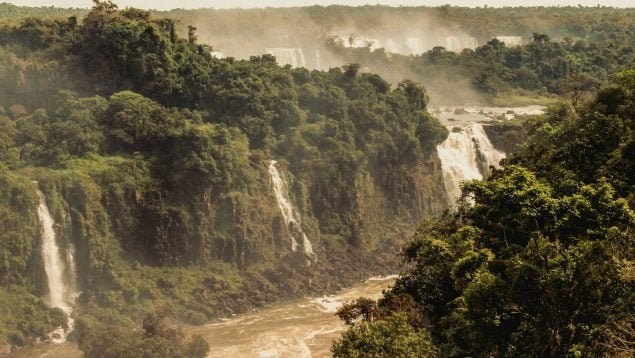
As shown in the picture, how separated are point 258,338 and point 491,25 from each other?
87.8m

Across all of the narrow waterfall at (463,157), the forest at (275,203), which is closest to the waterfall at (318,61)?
the forest at (275,203)

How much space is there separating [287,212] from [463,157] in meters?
18.3

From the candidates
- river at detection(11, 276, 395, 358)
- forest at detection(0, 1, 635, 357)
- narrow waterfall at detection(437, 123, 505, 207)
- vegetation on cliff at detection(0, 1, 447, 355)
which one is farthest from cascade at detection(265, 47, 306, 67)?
→ river at detection(11, 276, 395, 358)

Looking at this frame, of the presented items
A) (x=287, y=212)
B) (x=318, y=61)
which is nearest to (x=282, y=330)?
(x=287, y=212)

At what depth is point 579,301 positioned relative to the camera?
19578 mm

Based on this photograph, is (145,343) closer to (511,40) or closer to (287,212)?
(287,212)

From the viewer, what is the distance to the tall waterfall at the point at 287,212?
50750 millimetres

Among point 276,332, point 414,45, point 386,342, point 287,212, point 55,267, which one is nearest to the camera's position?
point 386,342

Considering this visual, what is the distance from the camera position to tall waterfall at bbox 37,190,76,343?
4000 cm

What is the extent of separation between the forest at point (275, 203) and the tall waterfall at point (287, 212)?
0.83 feet

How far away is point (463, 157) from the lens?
64188 mm

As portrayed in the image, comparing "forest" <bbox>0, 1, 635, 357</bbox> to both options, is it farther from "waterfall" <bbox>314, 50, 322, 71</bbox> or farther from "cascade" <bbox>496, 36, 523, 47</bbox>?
"cascade" <bbox>496, 36, 523, 47</bbox>

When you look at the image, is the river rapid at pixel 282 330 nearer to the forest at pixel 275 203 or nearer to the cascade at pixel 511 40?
the forest at pixel 275 203

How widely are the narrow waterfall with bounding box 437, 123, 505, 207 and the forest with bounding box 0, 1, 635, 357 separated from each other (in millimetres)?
Answer: 1493
